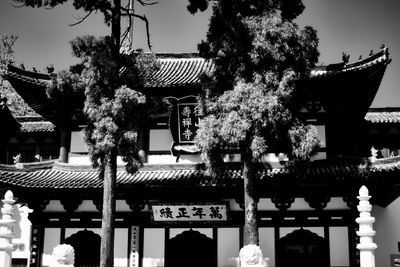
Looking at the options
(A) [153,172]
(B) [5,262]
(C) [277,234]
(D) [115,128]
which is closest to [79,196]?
(A) [153,172]

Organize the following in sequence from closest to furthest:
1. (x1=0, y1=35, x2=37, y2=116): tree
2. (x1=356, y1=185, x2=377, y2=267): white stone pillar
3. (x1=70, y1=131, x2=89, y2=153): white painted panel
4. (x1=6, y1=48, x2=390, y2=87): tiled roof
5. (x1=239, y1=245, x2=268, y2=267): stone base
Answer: (x1=239, y1=245, x2=268, y2=267): stone base → (x1=356, y1=185, x2=377, y2=267): white stone pillar → (x1=6, y1=48, x2=390, y2=87): tiled roof → (x1=70, y1=131, x2=89, y2=153): white painted panel → (x1=0, y1=35, x2=37, y2=116): tree

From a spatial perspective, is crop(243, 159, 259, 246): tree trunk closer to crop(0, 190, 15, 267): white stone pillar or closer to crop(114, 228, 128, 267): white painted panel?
crop(114, 228, 128, 267): white painted panel

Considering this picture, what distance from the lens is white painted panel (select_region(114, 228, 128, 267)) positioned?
16.9 meters

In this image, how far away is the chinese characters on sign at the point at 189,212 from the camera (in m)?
16.6

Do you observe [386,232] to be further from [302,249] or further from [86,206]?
[86,206]

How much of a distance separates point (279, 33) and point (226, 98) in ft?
7.51

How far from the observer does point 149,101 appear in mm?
14531

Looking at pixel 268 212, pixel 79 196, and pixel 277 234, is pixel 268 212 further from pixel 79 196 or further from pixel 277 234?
pixel 79 196

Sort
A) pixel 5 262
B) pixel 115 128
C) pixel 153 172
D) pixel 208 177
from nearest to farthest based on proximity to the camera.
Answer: pixel 5 262, pixel 115 128, pixel 208 177, pixel 153 172

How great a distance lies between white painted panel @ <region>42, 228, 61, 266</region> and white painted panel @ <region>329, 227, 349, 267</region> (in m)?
9.17

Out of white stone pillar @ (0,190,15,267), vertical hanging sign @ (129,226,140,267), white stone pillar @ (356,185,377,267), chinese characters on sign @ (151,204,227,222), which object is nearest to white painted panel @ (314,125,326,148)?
chinese characters on sign @ (151,204,227,222)

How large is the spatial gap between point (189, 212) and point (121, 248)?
8.58 feet

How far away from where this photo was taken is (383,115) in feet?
68.2

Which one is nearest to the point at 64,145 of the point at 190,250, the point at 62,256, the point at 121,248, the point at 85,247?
the point at 85,247
